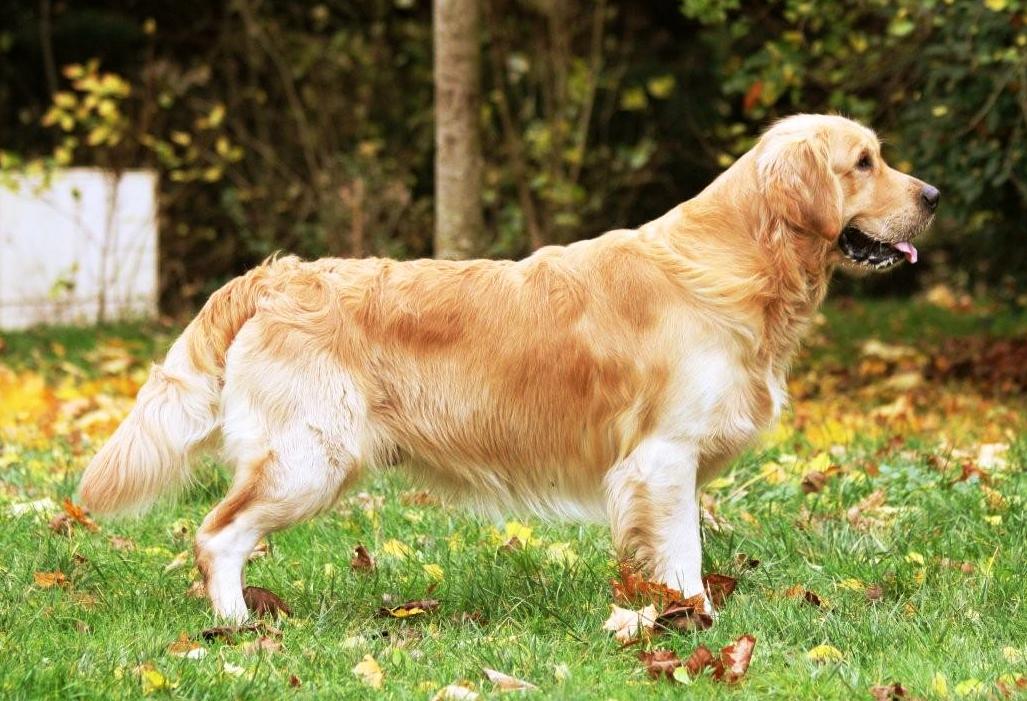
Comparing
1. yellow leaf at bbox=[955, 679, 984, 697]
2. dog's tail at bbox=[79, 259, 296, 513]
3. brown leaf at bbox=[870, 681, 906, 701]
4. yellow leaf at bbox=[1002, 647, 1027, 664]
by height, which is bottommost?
yellow leaf at bbox=[1002, 647, 1027, 664]

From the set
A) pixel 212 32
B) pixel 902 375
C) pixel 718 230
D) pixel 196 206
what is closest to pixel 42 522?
pixel 718 230

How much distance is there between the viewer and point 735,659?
3.59 metres

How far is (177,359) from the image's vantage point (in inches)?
169

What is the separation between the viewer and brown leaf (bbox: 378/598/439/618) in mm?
4078

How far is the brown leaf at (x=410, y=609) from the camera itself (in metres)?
4.08

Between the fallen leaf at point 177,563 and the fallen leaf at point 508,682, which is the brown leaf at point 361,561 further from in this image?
the fallen leaf at point 508,682

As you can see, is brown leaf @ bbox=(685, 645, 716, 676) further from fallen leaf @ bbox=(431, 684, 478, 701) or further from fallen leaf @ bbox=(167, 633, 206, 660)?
fallen leaf @ bbox=(167, 633, 206, 660)

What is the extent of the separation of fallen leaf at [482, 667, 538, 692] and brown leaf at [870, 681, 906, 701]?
831 mm

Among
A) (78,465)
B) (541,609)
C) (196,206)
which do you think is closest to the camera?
(541,609)

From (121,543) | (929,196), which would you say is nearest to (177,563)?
(121,543)

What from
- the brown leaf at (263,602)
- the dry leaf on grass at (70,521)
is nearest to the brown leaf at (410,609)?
A: the brown leaf at (263,602)

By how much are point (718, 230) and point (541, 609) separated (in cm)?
127

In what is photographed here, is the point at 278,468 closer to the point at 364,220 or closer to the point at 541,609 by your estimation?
the point at 541,609

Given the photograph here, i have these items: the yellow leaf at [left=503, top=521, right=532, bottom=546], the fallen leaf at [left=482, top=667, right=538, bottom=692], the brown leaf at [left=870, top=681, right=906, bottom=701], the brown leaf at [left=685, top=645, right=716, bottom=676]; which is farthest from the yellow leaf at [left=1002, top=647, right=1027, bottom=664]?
the yellow leaf at [left=503, top=521, right=532, bottom=546]
